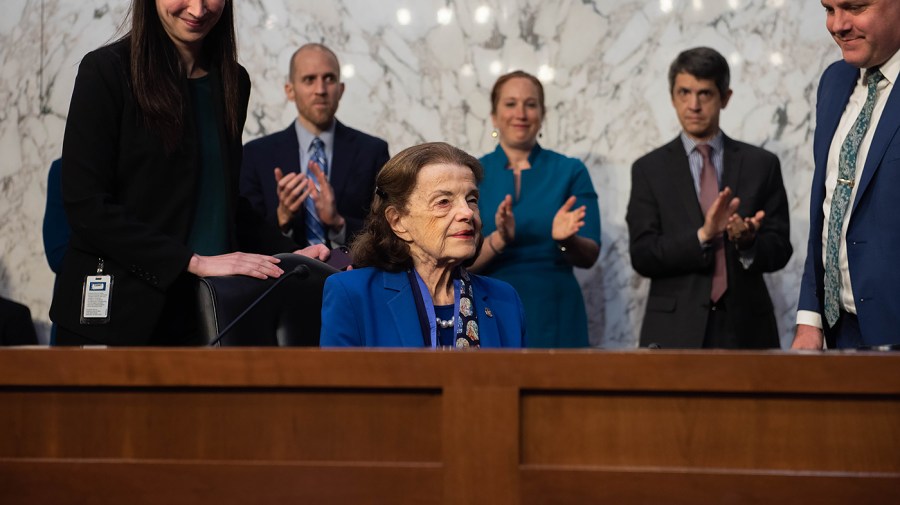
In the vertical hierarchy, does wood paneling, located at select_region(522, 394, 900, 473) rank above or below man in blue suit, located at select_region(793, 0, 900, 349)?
below

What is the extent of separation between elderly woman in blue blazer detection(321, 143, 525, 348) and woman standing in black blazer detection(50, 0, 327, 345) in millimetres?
214

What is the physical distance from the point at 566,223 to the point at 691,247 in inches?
19.0

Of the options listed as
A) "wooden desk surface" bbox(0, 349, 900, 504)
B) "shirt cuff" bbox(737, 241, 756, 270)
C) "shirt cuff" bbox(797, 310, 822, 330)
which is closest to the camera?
"wooden desk surface" bbox(0, 349, 900, 504)

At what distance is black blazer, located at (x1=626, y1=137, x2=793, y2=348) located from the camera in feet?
13.7

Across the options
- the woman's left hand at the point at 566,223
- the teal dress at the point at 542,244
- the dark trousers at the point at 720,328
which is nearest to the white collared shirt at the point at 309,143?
the teal dress at the point at 542,244

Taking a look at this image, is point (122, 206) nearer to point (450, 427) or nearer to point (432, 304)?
point (432, 304)

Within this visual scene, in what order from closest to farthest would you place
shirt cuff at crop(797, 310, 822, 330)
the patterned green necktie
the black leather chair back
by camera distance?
the black leather chair back → the patterned green necktie → shirt cuff at crop(797, 310, 822, 330)

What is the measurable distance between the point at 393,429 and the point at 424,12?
3.99 metres

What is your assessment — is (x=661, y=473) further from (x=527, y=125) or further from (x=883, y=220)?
(x=527, y=125)

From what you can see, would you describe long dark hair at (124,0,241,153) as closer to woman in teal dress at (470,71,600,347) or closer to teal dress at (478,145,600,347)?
woman in teal dress at (470,71,600,347)

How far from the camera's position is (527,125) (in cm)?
442

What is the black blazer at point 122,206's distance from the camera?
252cm

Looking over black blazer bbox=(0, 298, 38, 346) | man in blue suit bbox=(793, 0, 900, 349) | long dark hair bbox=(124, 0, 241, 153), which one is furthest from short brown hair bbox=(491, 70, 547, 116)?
black blazer bbox=(0, 298, 38, 346)

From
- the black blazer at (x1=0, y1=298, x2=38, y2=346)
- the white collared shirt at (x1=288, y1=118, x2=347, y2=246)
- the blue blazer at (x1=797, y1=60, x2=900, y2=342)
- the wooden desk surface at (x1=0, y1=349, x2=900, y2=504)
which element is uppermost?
the white collared shirt at (x1=288, y1=118, x2=347, y2=246)
